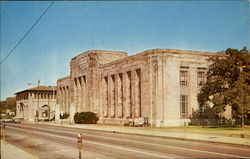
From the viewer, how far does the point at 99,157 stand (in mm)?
13914

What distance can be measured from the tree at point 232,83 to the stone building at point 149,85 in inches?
234

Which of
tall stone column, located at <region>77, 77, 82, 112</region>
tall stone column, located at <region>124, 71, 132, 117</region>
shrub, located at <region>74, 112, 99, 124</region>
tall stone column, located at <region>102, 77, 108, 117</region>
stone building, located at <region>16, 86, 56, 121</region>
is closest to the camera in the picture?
tall stone column, located at <region>124, 71, 132, 117</region>

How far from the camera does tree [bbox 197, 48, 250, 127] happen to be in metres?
32.3

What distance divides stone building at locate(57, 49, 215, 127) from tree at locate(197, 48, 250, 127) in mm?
5936

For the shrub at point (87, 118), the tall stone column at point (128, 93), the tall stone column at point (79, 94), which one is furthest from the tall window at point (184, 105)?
the tall stone column at point (79, 94)

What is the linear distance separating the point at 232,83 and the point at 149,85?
38.5 feet

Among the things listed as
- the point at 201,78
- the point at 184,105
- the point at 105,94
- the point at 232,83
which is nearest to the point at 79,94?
the point at 105,94

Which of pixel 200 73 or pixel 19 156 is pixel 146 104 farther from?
pixel 19 156

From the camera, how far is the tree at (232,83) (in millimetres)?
32312

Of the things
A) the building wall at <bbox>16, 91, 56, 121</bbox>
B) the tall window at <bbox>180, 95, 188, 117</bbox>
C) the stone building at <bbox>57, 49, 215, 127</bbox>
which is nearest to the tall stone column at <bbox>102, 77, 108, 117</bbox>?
the stone building at <bbox>57, 49, 215, 127</bbox>

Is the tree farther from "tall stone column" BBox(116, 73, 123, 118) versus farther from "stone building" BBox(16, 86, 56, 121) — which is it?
"stone building" BBox(16, 86, 56, 121)

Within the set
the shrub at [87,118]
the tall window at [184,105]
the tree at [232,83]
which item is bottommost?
the shrub at [87,118]

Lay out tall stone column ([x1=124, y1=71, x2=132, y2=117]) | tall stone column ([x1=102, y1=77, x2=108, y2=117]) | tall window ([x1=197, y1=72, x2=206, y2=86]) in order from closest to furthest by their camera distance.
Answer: tall window ([x1=197, y1=72, x2=206, y2=86]) → tall stone column ([x1=124, y1=71, x2=132, y2=117]) → tall stone column ([x1=102, y1=77, x2=108, y2=117])

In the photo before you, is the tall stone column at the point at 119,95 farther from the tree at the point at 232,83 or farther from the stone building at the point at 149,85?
the tree at the point at 232,83
